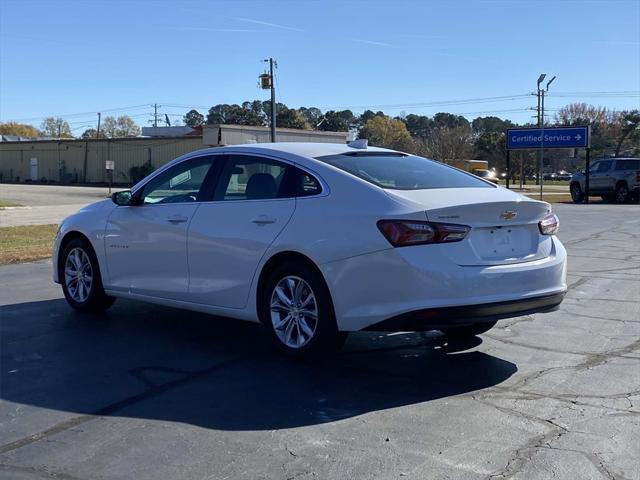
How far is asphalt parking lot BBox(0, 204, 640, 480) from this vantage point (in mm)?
3918

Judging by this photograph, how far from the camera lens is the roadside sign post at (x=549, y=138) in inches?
1395

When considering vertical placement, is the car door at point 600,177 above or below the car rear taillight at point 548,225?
above

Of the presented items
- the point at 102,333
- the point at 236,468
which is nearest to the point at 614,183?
the point at 102,333

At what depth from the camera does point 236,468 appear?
3.86 metres

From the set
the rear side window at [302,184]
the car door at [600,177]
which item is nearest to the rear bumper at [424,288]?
the rear side window at [302,184]

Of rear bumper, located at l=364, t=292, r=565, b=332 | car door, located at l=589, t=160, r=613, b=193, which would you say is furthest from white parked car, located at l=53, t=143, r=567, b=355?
car door, located at l=589, t=160, r=613, b=193

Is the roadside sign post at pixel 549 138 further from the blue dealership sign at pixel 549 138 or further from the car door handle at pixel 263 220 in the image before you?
the car door handle at pixel 263 220

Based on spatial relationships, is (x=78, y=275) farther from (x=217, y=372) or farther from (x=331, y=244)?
(x=331, y=244)

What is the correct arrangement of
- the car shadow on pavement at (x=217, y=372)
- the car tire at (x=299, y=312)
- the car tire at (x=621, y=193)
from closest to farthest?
the car shadow on pavement at (x=217, y=372)
the car tire at (x=299, y=312)
the car tire at (x=621, y=193)

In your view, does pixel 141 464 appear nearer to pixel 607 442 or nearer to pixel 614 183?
pixel 607 442

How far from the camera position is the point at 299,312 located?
5723mm

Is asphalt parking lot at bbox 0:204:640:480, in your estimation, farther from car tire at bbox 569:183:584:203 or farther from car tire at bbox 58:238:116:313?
car tire at bbox 569:183:584:203

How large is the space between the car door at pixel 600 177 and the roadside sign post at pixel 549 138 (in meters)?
1.93

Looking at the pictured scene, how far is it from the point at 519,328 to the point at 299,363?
2.47 m
